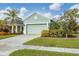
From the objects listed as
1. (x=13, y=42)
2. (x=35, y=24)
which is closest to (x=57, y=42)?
(x=35, y=24)

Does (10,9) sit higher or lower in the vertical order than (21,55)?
higher

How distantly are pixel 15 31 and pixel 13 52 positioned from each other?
662 millimetres

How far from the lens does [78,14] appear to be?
29.3 ft

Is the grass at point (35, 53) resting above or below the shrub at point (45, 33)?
below

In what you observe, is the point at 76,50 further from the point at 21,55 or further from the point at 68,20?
the point at 21,55

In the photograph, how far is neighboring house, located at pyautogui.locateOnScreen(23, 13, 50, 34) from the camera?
894 centimetres

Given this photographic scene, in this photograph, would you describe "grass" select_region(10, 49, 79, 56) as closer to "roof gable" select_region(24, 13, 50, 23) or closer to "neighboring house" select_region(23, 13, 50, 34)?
"neighboring house" select_region(23, 13, 50, 34)

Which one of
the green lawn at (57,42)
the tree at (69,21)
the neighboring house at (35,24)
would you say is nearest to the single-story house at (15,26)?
the neighboring house at (35,24)

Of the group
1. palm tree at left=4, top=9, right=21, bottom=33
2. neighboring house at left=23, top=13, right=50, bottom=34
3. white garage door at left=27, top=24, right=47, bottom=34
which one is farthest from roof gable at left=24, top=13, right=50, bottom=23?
palm tree at left=4, top=9, right=21, bottom=33

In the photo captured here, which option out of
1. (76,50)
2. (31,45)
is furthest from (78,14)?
(31,45)

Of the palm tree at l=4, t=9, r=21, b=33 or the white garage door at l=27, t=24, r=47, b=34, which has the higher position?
the palm tree at l=4, t=9, r=21, b=33

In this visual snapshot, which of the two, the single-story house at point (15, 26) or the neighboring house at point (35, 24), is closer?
the neighboring house at point (35, 24)

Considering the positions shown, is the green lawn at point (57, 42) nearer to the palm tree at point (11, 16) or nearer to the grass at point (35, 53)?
the grass at point (35, 53)

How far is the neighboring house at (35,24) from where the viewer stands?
8.94 metres
